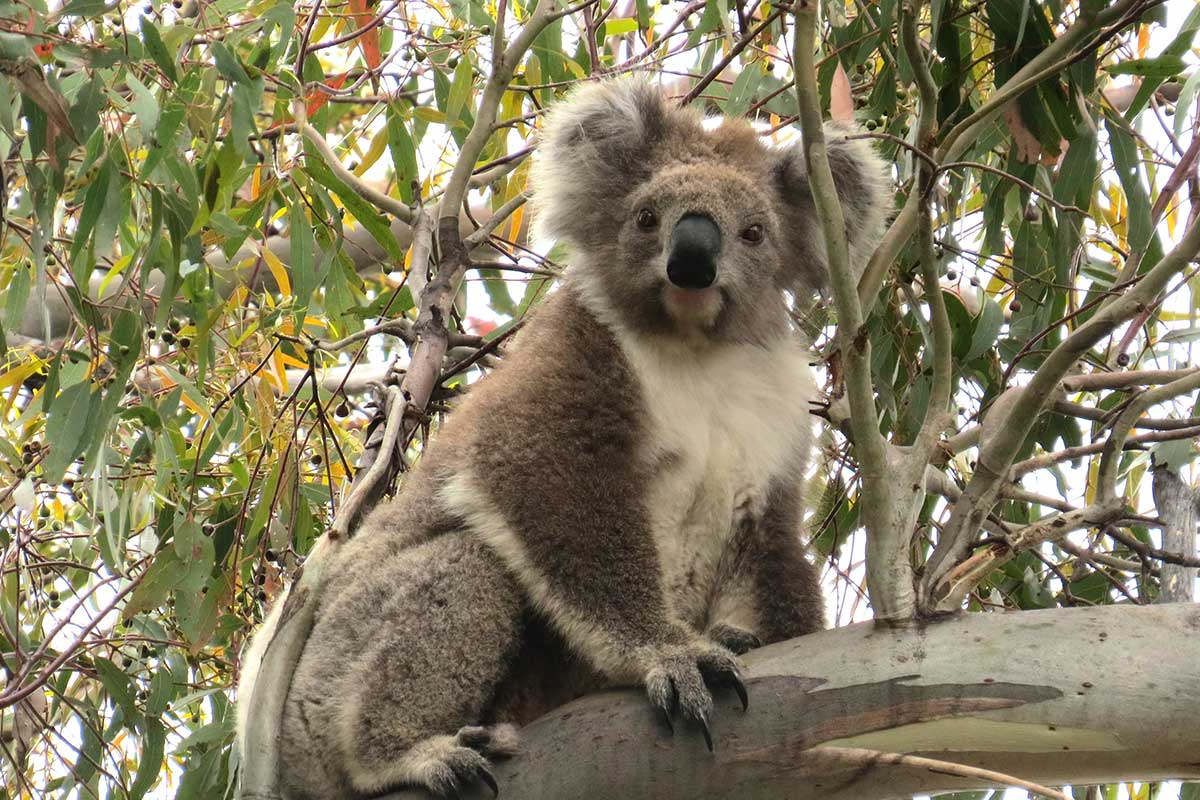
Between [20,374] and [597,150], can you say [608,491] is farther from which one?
[20,374]

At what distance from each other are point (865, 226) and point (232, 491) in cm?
201

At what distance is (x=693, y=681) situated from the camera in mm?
2061

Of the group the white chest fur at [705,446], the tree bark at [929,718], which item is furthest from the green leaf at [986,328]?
the tree bark at [929,718]

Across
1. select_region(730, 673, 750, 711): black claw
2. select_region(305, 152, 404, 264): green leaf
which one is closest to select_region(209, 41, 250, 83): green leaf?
select_region(305, 152, 404, 264): green leaf

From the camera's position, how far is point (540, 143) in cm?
312

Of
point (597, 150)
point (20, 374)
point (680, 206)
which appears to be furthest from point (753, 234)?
point (20, 374)

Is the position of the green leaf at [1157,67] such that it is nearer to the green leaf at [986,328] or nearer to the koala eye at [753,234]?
the green leaf at [986,328]

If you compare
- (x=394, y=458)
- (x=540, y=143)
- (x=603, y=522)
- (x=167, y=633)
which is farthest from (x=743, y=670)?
(x=167, y=633)

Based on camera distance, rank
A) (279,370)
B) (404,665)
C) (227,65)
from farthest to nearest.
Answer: (279,370) < (227,65) < (404,665)

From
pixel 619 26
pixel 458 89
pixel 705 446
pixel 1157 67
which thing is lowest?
pixel 705 446

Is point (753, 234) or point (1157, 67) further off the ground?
point (1157, 67)

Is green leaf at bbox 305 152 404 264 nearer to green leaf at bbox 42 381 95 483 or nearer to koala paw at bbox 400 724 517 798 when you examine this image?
green leaf at bbox 42 381 95 483

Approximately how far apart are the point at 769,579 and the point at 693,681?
2.21 ft

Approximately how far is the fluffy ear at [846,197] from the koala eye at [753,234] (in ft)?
0.61
